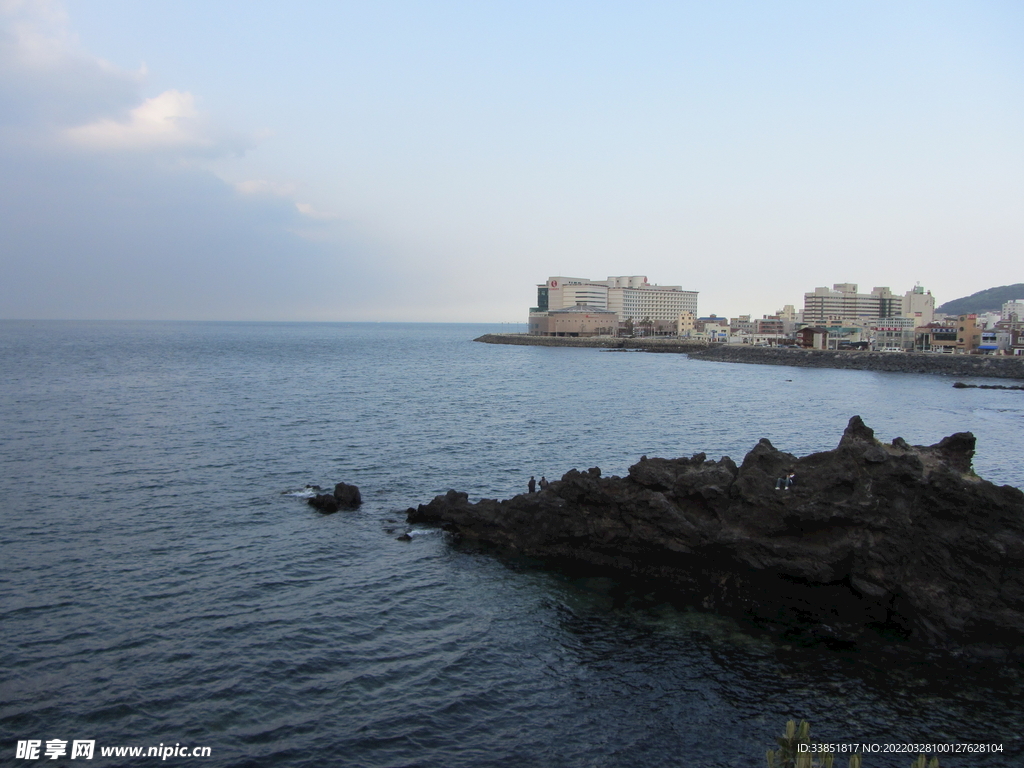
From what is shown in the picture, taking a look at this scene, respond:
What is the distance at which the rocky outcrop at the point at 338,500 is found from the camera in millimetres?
32719

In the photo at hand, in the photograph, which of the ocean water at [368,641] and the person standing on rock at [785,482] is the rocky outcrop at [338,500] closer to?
the ocean water at [368,641]

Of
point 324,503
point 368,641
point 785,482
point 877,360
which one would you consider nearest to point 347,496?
point 324,503

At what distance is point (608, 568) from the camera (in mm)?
25766

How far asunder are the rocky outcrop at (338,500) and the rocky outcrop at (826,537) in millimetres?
9940

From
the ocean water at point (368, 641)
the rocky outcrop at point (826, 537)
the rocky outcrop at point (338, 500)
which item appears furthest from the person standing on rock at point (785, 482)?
the rocky outcrop at point (338, 500)

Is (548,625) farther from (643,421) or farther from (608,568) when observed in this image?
(643,421)

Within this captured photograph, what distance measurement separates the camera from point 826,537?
2248 cm

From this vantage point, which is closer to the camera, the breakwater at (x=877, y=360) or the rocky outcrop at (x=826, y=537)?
the rocky outcrop at (x=826, y=537)

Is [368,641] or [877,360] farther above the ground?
[877,360]

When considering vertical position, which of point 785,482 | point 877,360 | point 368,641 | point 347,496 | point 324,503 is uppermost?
point 877,360

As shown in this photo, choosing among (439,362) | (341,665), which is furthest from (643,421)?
(439,362)

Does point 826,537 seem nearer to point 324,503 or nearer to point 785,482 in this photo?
point 785,482

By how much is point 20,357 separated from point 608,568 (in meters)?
133

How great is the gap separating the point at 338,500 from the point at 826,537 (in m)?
22.3
